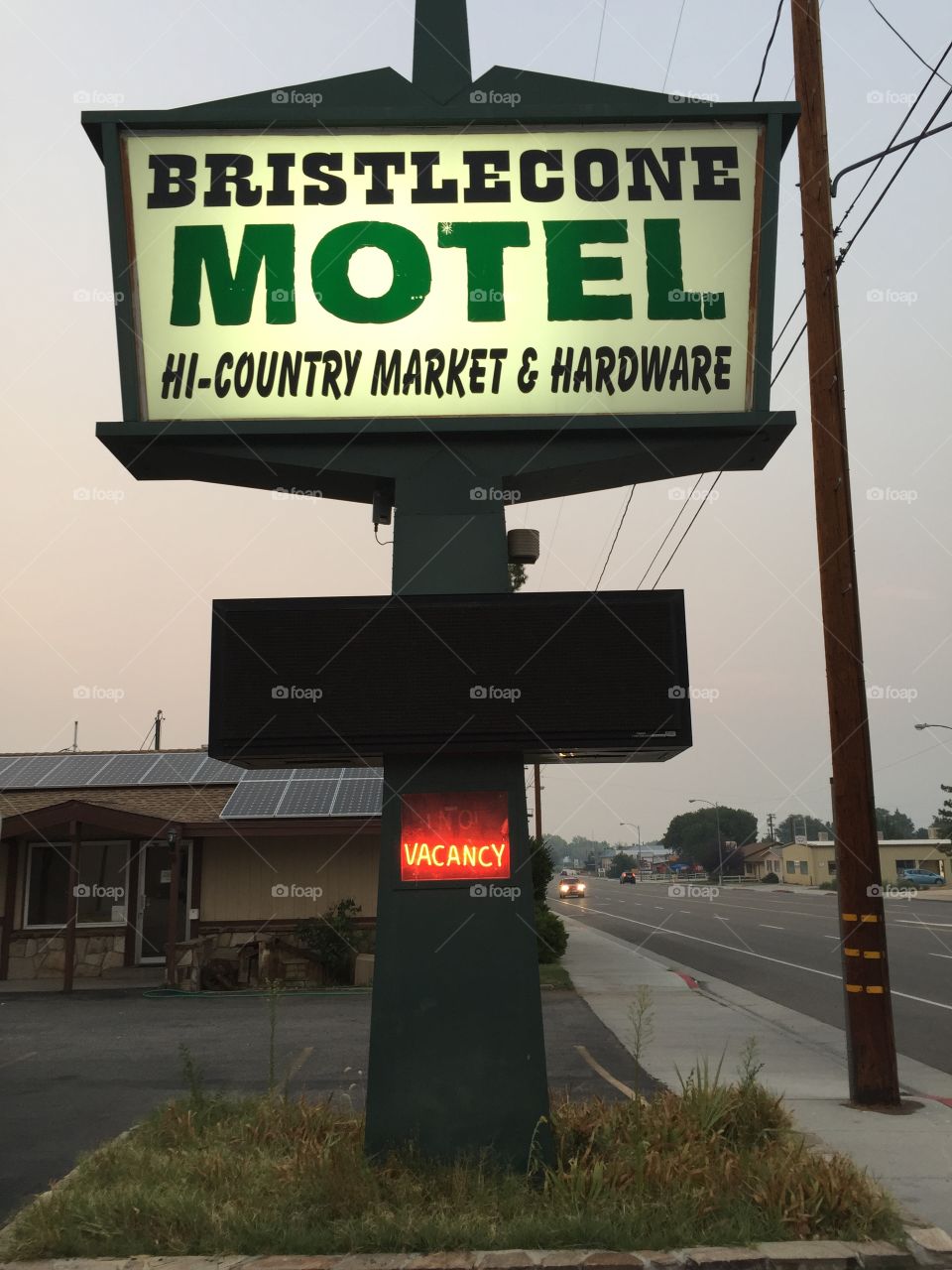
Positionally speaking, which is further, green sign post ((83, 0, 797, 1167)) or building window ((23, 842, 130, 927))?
building window ((23, 842, 130, 927))

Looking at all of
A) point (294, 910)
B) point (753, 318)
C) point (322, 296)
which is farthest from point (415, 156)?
point (294, 910)

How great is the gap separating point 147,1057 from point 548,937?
1237cm

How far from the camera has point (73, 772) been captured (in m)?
26.9

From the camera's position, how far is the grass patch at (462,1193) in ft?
19.8

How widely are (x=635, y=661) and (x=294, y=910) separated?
54.2 feet

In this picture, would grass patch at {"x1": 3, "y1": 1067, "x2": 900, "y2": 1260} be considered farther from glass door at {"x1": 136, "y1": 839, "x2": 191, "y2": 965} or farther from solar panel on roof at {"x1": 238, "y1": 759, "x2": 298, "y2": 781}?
solar panel on roof at {"x1": 238, "y1": 759, "x2": 298, "y2": 781}

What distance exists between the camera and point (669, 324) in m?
9.08

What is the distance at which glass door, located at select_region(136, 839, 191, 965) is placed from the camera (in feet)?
74.2

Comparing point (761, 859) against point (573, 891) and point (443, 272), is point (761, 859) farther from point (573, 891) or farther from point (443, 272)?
point (443, 272)

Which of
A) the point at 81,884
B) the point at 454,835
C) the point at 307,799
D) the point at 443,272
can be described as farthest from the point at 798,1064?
the point at 81,884

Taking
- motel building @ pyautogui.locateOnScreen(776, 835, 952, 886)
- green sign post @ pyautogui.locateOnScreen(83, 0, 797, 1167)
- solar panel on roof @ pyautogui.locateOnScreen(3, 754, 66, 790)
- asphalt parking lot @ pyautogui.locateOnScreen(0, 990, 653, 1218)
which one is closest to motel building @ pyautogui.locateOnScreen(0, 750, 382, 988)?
asphalt parking lot @ pyautogui.locateOnScreen(0, 990, 653, 1218)

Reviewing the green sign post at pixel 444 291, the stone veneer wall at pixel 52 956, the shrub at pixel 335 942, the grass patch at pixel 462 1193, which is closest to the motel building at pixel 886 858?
the shrub at pixel 335 942

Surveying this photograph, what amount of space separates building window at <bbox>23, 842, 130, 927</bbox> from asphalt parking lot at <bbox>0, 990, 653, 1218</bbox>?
296 cm

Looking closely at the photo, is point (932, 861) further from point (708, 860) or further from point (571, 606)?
point (571, 606)
